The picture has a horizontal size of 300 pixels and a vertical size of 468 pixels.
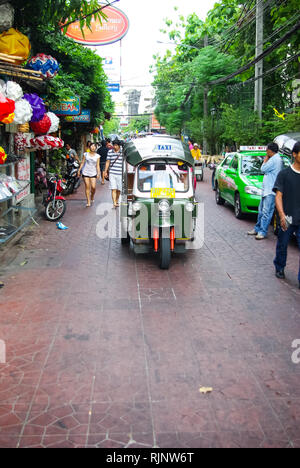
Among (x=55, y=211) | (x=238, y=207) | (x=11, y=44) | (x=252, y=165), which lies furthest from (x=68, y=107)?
(x=238, y=207)

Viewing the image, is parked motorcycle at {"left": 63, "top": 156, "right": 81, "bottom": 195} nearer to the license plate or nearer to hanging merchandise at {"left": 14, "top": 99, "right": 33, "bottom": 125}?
hanging merchandise at {"left": 14, "top": 99, "right": 33, "bottom": 125}

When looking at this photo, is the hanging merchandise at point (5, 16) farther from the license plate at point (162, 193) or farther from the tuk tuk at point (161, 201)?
the license plate at point (162, 193)

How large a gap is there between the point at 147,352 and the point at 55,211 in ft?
25.5

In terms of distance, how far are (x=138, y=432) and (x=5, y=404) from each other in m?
1.17

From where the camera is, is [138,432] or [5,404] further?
[5,404]

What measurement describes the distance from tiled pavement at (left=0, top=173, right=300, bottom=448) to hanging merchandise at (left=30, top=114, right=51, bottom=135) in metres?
4.26

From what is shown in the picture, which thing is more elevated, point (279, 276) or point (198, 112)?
point (198, 112)

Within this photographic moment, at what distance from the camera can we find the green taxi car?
11389 millimetres

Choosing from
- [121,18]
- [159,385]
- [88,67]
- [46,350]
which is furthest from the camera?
[88,67]

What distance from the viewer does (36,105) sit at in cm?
1049

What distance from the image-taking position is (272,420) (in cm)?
354

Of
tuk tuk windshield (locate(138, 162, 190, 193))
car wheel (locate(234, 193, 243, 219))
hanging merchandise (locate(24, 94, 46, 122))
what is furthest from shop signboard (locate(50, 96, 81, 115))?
tuk tuk windshield (locate(138, 162, 190, 193))

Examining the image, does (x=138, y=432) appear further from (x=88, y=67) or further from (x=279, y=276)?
(x=88, y=67)

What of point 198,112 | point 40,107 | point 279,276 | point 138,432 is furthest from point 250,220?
point 198,112
